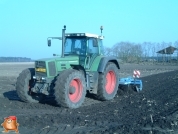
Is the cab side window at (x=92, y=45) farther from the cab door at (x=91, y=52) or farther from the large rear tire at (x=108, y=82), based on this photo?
the large rear tire at (x=108, y=82)

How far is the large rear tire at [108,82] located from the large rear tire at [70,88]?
1192 millimetres

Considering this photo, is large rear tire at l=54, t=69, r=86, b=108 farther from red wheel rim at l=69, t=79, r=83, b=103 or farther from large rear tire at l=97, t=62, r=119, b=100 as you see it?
large rear tire at l=97, t=62, r=119, b=100

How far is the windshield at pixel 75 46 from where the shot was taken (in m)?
10.9

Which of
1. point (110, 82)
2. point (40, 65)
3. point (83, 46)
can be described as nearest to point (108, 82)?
point (110, 82)

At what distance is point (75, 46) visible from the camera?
11.0 metres

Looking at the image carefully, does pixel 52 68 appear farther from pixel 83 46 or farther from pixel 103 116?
pixel 103 116

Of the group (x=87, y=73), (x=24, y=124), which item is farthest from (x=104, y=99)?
(x=24, y=124)

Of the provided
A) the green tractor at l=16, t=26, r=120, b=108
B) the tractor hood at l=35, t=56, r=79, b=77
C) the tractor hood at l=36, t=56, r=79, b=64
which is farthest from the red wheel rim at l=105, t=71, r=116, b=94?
the tractor hood at l=35, t=56, r=79, b=77

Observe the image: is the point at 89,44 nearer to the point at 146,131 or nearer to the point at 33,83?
the point at 33,83

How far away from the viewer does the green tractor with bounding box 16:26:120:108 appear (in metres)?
9.32

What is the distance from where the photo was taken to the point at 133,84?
13.0m

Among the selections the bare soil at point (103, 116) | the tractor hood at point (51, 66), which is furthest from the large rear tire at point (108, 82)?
the tractor hood at point (51, 66)

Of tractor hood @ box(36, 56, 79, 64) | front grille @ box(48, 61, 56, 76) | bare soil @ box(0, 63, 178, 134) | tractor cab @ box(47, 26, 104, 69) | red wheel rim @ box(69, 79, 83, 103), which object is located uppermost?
tractor cab @ box(47, 26, 104, 69)

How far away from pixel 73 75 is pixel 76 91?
741 millimetres
